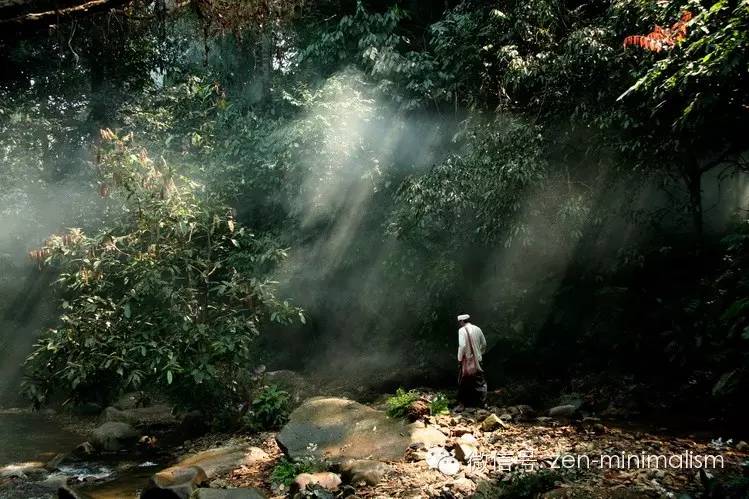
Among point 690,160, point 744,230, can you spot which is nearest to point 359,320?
point 690,160

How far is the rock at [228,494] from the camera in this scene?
5.41m

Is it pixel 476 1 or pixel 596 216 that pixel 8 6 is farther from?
pixel 476 1

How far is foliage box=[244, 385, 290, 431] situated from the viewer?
8.84 m

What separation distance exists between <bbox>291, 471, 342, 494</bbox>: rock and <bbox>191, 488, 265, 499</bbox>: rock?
0.39m

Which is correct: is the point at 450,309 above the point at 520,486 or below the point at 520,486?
above

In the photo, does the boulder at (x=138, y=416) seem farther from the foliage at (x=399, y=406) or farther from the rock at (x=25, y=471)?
the foliage at (x=399, y=406)

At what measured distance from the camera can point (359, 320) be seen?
15.6 metres

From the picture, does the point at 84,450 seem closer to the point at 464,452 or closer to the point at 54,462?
the point at 54,462

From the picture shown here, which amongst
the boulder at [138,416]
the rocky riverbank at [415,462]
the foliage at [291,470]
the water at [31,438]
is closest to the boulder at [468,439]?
the rocky riverbank at [415,462]

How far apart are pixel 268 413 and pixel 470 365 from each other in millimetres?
3568

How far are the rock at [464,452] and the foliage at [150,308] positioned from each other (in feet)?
14.4

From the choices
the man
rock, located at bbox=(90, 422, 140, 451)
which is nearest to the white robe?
the man

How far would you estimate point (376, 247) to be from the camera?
14.9 m

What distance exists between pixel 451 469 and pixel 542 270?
8110mm
